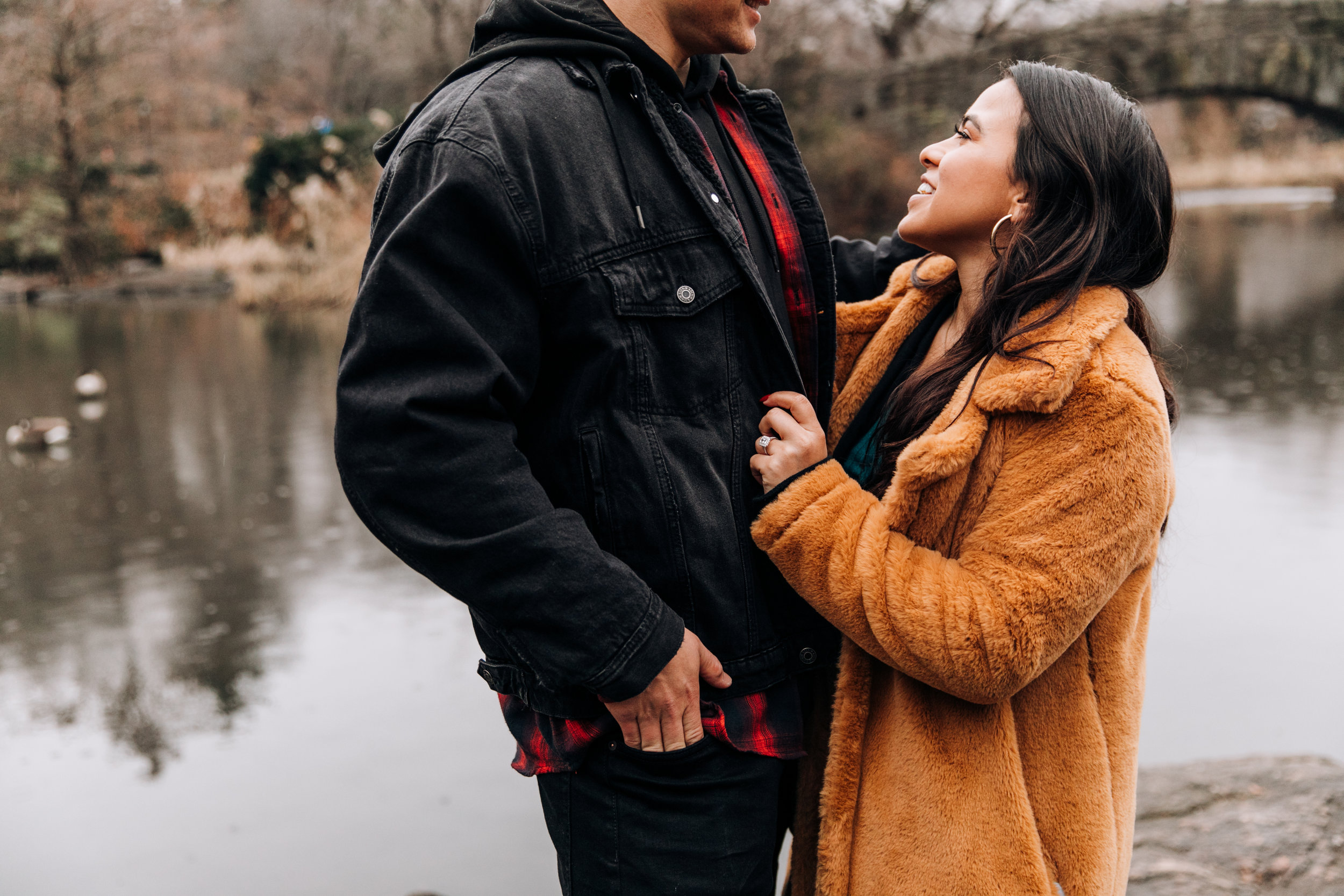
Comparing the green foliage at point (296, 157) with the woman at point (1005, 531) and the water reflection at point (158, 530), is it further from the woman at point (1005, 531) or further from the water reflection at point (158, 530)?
the woman at point (1005, 531)

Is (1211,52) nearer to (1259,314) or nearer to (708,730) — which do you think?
(1259,314)

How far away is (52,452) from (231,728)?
12.7ft

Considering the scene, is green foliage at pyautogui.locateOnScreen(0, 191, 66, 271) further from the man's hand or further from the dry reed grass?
the man's hand

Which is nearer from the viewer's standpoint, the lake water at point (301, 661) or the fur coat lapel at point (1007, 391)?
the fur coat lapel at point (1007, 391)

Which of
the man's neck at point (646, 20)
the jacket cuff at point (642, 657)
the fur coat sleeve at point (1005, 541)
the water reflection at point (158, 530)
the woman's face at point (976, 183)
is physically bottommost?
the water reflection at point (158, 530)

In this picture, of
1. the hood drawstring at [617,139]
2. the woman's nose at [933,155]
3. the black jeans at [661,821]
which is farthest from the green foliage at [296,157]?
the black jeans at [661,821]

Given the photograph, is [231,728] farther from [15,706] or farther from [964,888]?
[964,888]

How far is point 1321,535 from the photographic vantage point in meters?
4.31

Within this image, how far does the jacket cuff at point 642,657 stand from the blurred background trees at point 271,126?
1104 cm

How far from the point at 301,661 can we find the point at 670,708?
259 centimetres

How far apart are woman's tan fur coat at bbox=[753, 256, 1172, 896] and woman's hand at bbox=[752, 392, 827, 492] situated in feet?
0.10

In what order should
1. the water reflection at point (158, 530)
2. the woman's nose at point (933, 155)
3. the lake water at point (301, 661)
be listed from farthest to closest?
the water reflection at point (158, 530) < the lake water at point (301, 661) < the woman's nose at point (933, 155)

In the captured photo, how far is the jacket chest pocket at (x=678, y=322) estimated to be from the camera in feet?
4.44

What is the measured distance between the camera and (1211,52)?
617 inches
